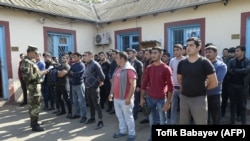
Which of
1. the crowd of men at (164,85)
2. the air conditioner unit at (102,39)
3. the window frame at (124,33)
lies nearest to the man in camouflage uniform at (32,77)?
the crowd of men at (164,85)

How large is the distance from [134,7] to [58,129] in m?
7.18

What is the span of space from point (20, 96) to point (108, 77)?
3931 mm

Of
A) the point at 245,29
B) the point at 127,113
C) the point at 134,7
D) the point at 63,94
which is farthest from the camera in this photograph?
the point at 134,7

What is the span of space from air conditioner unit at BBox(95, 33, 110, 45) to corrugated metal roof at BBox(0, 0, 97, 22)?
80 cm

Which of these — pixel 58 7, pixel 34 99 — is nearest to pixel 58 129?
pixel 34 99

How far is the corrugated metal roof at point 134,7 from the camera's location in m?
8.79

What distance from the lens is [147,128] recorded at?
18.4 ft

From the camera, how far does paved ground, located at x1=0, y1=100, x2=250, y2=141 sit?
16.7 ft

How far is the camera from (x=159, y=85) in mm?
4297

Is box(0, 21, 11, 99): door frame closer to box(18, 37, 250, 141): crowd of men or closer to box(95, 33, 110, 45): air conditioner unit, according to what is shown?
box(18, 37, 250, 141): crowd of men

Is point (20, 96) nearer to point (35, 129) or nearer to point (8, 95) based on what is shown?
point (8, 95)

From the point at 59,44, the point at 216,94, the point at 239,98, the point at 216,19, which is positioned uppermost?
the point at 216,19

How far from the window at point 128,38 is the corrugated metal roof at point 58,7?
57.6 inches

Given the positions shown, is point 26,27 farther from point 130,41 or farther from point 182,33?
point 182,33
